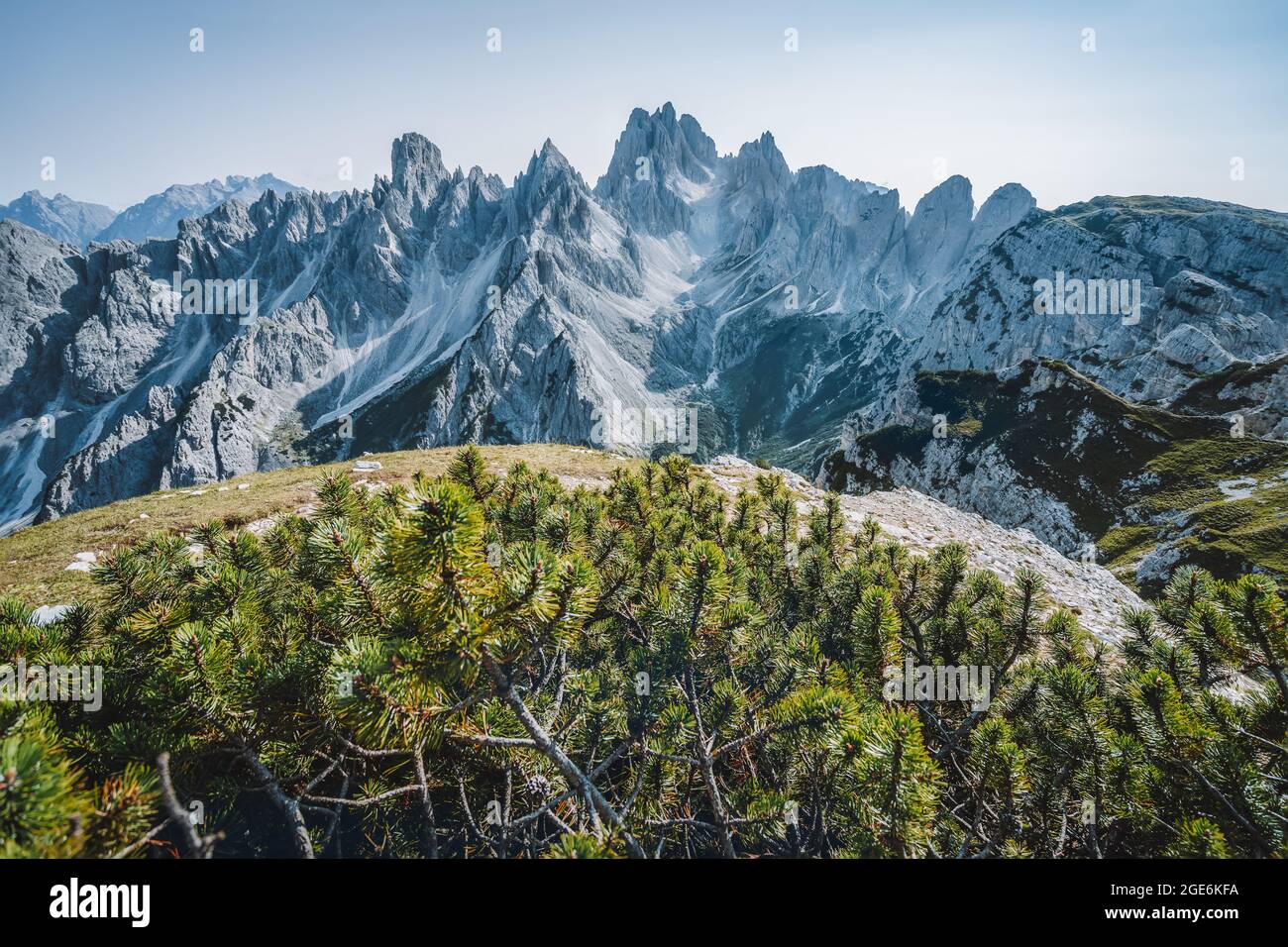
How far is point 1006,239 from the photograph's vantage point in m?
174

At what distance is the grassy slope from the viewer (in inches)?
426

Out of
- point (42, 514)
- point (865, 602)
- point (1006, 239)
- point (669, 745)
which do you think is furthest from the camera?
point (1006, 239)

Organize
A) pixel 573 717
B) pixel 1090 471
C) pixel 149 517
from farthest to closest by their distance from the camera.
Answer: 1. pixel 1090 471
2. pixel 149 517
3. pixel 573 717

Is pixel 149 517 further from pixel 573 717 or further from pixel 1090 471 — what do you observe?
pixel 1090 471

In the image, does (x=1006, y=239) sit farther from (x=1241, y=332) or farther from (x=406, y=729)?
(x=406, y=729)

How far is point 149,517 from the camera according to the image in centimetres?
1484

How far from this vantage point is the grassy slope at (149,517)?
10812 mm

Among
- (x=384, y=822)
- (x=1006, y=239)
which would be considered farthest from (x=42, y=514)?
(x=1006, y=239)

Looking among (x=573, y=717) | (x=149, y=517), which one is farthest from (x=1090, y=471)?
(x=149, y=517)

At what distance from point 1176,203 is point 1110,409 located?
21015cm

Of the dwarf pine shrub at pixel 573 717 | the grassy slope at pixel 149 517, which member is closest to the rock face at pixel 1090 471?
the dwarf pine shrub at pixel 573 717

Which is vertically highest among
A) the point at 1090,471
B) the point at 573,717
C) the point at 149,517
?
the point at 149,517

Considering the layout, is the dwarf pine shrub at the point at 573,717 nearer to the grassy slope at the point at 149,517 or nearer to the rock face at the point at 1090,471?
the grassy slope at the point at 149,517

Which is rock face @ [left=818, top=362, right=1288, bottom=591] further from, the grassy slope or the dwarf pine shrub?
the grassy slope
